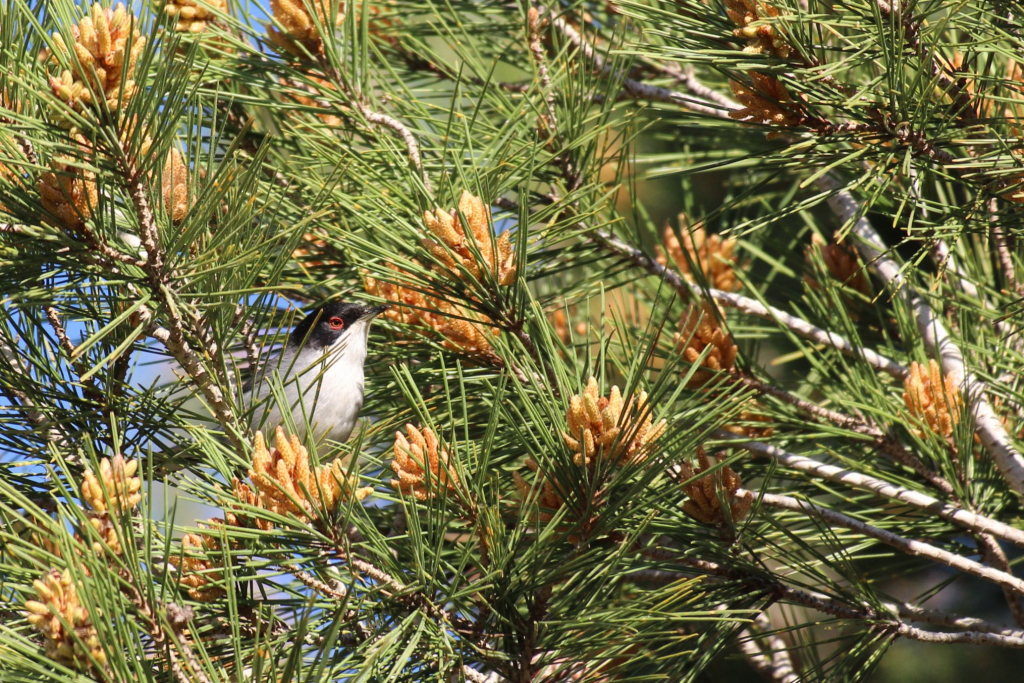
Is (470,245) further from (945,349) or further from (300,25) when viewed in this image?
(945,349)

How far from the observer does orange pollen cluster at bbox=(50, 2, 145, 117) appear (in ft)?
4.68

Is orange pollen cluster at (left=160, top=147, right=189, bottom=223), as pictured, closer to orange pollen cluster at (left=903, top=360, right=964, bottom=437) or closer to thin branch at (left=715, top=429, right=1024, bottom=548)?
thin branch at (left=715, top=429, right=1024, bottom=548)

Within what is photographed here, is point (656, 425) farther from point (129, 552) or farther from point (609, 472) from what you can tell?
point (129, 552)

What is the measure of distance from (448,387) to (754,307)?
1143 mm

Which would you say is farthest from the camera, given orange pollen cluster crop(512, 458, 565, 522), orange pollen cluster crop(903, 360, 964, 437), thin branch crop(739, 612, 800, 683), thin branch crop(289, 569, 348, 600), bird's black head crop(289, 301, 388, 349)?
bird's black head crop(289, 301, 388, 349)

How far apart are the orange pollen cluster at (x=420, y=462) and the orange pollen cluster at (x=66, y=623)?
0.51 meters

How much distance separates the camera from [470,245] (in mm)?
1705

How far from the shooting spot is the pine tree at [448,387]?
146cm

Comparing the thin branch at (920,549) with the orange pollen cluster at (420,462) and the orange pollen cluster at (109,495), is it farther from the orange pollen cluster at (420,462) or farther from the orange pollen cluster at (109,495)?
the orange pollen cluster at (109,495)

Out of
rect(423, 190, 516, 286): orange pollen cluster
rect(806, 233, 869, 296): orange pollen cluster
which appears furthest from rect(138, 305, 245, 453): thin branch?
rect(806, 233, 869, 296): orange pollen cluster

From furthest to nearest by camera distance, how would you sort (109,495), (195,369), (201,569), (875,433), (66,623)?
(875,433) < (195,369) < (201,569) < (109,495) < (66,623)

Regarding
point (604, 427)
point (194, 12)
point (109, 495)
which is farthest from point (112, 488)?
point (194, 12)

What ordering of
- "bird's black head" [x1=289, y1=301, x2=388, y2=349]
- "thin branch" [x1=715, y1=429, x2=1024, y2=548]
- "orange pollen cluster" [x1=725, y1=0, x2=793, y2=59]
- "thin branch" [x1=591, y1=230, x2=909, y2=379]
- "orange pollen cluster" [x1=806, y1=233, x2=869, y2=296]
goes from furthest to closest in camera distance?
"bird's black head" [x1=289, y1=301, x2=388, y2=349], "orange pollen cluster" [x1=806, y1=233, x2=869, y2=296], "thin branch" [x1=591, y1=230, x2=909, y2=379], "thin branch" [x1=715, y1=429, x2=1024, y2=548], "orange pollen cluster" [x1=725, y1=0, x2=793, y2=59]

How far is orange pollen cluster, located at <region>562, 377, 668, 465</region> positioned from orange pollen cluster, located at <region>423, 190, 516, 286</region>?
1.07 ft
